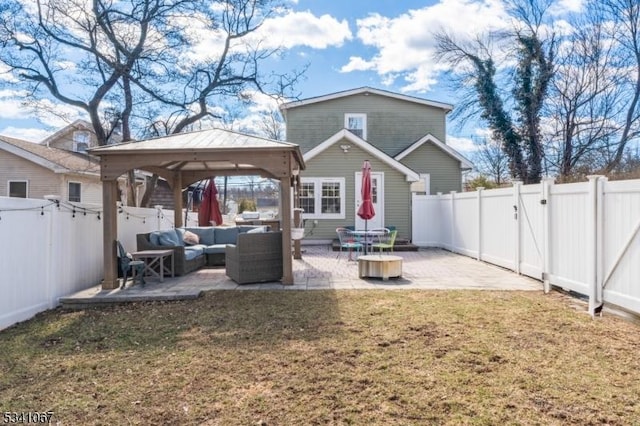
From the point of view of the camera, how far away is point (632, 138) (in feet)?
58.5

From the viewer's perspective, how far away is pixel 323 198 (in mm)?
14727

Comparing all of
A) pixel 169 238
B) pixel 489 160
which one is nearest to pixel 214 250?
pixel 169 238

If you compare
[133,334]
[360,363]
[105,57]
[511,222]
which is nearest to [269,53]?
[105,57]

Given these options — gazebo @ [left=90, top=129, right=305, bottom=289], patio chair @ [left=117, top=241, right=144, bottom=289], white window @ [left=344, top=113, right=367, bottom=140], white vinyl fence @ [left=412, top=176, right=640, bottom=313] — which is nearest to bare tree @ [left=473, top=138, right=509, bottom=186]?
white window @ [left=344, top=113, right=367, bottom=140]

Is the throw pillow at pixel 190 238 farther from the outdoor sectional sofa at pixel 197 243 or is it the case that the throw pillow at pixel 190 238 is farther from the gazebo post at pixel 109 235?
the gazebo post at pixel 109 235

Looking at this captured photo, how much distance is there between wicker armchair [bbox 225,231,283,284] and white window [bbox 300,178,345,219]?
699 cm

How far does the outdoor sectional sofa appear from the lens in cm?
773

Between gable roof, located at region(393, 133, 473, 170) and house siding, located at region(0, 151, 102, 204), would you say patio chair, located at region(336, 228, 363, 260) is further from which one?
house siding, located at region(0, 151, 102, 204)

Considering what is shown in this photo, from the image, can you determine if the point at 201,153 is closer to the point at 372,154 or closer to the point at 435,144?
the point at 372,154

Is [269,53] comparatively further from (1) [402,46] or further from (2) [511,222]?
(2) [511,222]

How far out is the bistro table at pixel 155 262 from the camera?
762 cm

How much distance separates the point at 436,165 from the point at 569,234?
12.2 m

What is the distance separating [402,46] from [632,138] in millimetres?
11254

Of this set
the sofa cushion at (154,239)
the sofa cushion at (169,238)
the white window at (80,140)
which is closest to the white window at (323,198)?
the sofa cushion at (169,238)
